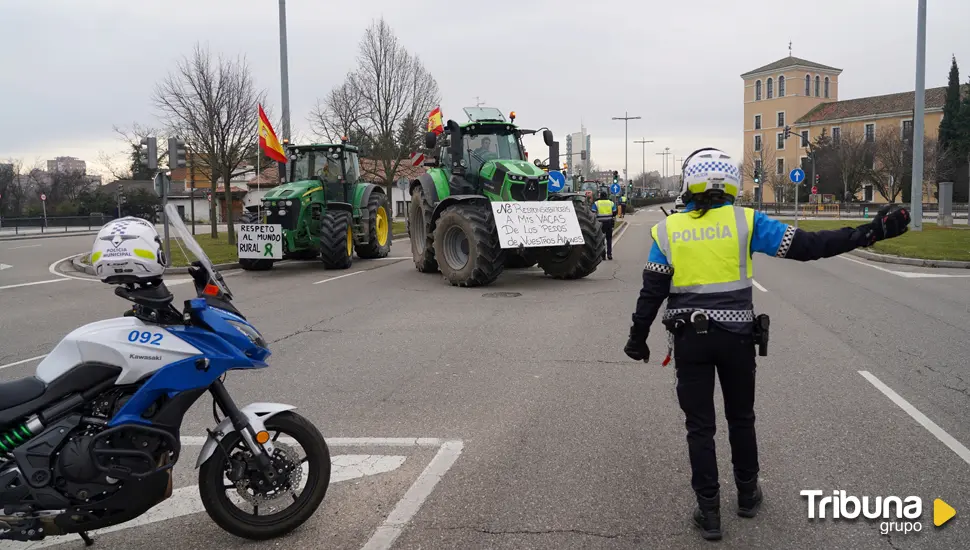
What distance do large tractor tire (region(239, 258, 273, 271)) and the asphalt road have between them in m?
6.13

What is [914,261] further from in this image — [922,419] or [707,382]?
[707,382]

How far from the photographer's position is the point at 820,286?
14.3 m

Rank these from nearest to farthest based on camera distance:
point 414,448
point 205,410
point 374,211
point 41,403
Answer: point 41,403
point 414,448
point 205,410
point 374,211

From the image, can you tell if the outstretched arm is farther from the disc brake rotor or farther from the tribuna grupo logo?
the disc brake rotor

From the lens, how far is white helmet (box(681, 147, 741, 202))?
394 cm

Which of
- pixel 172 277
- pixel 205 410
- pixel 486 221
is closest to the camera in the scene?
pixel 205 410

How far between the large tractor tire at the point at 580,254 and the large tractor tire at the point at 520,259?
0.83 feet

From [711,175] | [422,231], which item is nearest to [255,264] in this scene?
[422,231]

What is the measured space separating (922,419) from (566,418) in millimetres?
2679

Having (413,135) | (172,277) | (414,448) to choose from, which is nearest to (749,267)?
(414,448)

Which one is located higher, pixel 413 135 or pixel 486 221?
pixel 413 135

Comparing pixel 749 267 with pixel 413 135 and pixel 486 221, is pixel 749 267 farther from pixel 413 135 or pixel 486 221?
pixel 413 135

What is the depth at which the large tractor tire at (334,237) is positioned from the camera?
1786cm

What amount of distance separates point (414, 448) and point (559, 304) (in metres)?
7.12
